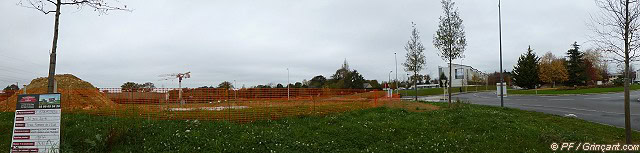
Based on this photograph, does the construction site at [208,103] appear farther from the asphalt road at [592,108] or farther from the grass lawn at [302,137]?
the asphalt road at [592,108]

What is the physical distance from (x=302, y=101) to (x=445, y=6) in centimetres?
947

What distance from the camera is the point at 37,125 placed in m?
6.57

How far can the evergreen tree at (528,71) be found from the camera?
52.8m

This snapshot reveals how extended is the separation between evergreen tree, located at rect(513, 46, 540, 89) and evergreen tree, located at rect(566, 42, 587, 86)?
4.29m

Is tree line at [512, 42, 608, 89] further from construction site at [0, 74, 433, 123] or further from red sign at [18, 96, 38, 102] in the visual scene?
red sign at [18, 96, 38, 102]

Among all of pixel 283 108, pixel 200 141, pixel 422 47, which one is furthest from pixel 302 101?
pixel 422 47

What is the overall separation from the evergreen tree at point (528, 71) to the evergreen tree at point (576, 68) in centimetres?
429

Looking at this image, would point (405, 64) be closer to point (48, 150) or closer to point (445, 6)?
point (445, 6)

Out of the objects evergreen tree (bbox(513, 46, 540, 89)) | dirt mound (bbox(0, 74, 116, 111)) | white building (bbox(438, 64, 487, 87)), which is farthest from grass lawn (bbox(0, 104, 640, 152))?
white building (bbox(438, 64, 487, 87))

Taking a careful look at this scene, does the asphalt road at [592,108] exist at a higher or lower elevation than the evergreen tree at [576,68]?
lower

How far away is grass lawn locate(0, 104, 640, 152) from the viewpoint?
6.85 m

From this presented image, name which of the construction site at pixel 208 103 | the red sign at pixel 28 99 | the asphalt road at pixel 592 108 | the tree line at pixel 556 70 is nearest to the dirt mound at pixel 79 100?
the construction site at pixel 208 103

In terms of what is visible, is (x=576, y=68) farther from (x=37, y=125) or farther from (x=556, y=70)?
(x=37, y=125)

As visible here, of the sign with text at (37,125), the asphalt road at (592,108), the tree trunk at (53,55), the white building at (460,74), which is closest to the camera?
the sign with text at (37,125)
